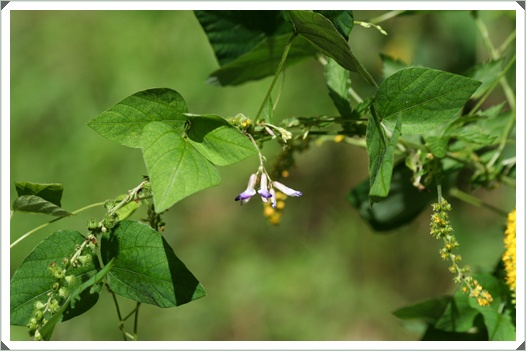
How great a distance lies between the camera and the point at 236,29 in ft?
3.40

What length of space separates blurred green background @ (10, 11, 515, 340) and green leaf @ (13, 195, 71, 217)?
1.47m

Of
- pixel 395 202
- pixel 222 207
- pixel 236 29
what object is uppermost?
pixel 236 29

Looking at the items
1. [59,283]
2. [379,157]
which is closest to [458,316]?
[379,157]

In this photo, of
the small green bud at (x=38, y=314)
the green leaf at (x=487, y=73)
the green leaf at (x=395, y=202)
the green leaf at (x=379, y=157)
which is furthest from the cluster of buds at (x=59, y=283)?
the green leaf at (x=487, y=73)

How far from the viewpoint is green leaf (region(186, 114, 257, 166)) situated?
0.70 metres

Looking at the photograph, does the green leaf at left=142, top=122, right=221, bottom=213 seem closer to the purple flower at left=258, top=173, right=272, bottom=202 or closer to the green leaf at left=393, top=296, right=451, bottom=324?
the purple flower at left=258, top=173, right=272, bottom=202

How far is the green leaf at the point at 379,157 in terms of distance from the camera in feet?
2.16

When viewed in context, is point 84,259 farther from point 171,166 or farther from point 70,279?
point 171,166

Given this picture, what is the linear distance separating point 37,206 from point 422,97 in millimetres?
525

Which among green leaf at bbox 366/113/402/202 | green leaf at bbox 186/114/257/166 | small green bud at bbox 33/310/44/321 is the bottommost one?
small green bud at bbox 33/310/44/321

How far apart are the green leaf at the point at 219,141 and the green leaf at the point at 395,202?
47cm

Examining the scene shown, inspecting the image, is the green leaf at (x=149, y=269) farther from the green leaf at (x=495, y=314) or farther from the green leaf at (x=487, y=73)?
the green leaf at (x=487, y=73)

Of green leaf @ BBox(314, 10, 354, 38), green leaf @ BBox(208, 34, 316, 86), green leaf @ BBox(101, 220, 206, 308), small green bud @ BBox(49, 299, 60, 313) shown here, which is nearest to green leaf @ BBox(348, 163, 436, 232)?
green leaf @ BBox(208, 34, 316, 86)

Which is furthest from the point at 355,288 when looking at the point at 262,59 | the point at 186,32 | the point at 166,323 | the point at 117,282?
the point at 117,282
